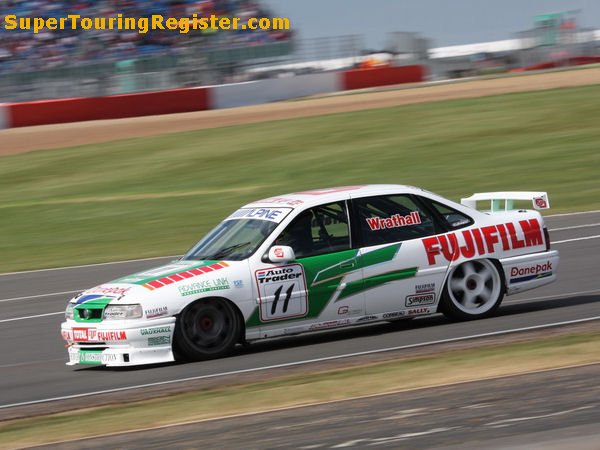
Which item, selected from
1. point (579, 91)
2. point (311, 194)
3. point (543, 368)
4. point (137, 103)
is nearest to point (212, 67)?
point (137, 103)

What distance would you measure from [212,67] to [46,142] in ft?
22.5

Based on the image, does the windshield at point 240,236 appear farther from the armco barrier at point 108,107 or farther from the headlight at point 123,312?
the armco barrier at point 108,107

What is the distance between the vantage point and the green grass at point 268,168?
1905 cm

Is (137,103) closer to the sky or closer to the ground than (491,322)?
closer to the sky

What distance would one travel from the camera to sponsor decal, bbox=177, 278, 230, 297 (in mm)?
8648

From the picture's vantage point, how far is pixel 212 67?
34562 mm

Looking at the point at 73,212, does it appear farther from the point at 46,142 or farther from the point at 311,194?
the point at 311,194

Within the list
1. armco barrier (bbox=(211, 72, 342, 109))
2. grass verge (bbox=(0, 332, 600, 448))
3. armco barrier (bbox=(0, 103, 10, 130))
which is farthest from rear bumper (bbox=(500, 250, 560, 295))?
armco barrier (bbox=(211, 72, 342, 109))

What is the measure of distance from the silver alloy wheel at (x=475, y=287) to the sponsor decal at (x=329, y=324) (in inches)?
42.1

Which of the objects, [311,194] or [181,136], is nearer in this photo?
[311,194]

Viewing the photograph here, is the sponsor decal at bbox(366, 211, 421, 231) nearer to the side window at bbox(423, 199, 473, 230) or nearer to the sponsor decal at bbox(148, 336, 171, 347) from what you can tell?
the side window at bbox(423, 199, 473, 230)

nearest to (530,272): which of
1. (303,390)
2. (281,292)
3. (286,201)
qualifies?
(286,201)

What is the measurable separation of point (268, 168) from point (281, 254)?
612 inches

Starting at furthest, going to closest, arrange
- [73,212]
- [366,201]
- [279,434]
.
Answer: [73,212]
[366,201]
[279,434]
